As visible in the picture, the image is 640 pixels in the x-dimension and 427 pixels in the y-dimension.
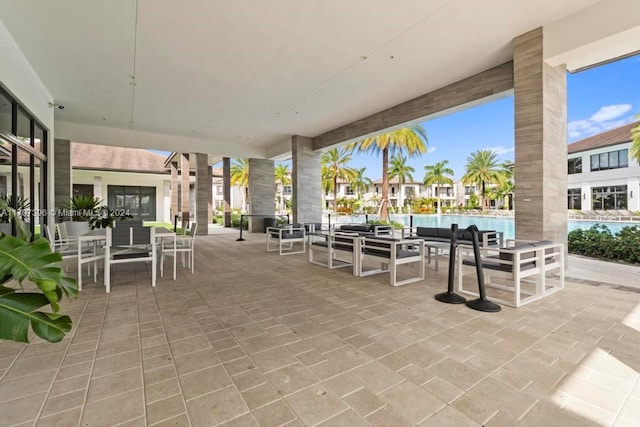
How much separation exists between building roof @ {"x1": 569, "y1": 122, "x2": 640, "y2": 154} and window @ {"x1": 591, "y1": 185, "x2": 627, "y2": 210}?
2883mm

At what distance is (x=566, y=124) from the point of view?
16.6 feet

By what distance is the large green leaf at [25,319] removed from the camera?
1267mm

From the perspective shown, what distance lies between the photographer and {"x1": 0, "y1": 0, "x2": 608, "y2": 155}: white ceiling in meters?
4.17

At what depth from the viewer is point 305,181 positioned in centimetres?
1140

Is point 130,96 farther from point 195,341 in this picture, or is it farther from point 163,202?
point 163,202

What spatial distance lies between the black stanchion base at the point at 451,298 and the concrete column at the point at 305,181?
7928mm

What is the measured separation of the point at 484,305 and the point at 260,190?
1193 cm

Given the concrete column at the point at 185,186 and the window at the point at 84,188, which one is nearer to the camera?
the concrete column at the point at 185,186

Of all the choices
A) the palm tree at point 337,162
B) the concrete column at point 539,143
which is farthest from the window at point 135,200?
the concrete column at point 539,143

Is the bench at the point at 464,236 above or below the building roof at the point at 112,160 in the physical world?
below

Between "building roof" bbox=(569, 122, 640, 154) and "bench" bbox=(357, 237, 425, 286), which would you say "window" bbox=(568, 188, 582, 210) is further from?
"bench" bbox=(357, 237, 425, 286)

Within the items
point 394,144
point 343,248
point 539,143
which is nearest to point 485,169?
point 394,144

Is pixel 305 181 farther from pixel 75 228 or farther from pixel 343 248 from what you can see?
pixel 75 228

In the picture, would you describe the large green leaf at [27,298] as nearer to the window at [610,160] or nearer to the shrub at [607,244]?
the shrub at [607,244]
